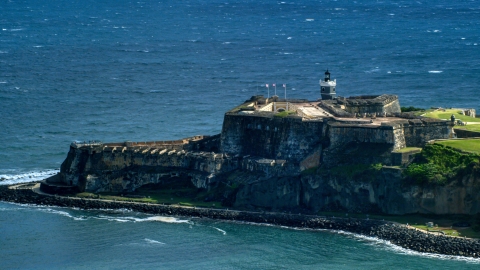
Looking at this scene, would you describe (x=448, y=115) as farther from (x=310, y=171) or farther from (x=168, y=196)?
(x=168, y=196)

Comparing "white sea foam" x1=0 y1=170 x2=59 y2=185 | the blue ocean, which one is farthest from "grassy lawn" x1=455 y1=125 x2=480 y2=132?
"white sea foam" x1=0 y1=170 x2=59 y2=185

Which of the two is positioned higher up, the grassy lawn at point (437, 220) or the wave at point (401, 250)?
the grassy lawn at point (437, 220)

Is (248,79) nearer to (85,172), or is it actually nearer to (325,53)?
(325,53)

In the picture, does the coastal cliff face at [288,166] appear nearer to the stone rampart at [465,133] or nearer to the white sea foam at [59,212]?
the stone rampart at [465,133]

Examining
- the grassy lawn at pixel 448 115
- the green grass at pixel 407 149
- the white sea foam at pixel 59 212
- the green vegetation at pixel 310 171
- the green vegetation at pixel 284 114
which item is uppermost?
the grassy lawn at pixel 448 115

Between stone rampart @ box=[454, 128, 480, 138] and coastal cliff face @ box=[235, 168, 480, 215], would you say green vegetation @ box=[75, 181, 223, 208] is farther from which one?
stone rampart @ box=[454, 128, 480, 138]

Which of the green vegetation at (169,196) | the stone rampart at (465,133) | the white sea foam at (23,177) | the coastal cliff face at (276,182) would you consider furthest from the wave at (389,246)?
the white sea foam at (23,177)

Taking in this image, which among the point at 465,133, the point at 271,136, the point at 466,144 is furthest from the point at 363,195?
the point at 271,136
